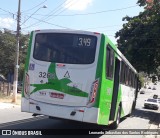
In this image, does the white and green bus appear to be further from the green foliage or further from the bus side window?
the green foliage

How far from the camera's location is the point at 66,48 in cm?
1077

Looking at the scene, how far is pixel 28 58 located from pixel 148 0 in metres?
20.9

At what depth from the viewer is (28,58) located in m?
11.3

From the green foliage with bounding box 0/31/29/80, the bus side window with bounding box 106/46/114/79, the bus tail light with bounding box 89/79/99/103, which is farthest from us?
the green foliage with bounding box 0/31/29/80

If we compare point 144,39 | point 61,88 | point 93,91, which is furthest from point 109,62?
point 144,39

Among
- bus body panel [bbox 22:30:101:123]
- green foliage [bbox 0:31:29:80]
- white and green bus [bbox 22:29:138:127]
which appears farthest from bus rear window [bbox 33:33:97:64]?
green foliage [bbox 0:31:29:80]

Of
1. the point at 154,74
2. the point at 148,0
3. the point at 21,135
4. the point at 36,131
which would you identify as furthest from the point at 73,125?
the point at 154,74

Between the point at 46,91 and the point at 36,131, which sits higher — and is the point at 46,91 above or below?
above

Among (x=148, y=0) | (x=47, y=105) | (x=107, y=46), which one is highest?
(x=148, y=0)

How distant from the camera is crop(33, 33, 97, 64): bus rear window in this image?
1057 centimetres

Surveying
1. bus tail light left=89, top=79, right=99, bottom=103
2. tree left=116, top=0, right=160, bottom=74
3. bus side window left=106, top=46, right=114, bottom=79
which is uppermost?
tree left=116, top=0, right=160, bottom=74

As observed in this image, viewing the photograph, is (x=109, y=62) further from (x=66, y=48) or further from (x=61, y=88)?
(x=61, y=88)

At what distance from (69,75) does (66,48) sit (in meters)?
0.86

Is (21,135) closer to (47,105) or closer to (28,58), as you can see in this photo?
(47,105)
